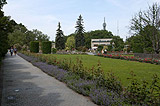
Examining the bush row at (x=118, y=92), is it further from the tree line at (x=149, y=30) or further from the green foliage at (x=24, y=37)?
the green foliage at (x=24, y=37)

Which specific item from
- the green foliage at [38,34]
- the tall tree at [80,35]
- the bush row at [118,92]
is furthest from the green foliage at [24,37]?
the bush row at [118,92]

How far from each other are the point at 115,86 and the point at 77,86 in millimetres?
1482

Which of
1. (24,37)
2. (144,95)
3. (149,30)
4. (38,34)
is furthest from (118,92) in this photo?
(38,34)

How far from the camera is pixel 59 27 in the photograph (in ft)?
226

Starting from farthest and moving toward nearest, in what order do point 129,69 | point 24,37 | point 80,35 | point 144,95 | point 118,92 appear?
point 80,35 < point 24,37 < point 129,69 < point 118,92 < point 144,95

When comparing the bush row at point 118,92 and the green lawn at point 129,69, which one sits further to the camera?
the green lawn at point 129,69

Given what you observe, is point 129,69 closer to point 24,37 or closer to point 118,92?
point 118,92

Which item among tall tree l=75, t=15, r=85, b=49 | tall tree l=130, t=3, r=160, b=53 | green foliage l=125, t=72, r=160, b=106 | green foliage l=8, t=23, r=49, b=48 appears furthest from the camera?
tall tree l=75, t=15, r=85, b=49

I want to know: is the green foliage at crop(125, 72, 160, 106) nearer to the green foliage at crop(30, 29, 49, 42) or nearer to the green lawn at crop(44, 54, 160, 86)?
the green lawn at crop(44, 54, 160, 86)

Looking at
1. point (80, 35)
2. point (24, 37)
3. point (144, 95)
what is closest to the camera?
point (144, 95)

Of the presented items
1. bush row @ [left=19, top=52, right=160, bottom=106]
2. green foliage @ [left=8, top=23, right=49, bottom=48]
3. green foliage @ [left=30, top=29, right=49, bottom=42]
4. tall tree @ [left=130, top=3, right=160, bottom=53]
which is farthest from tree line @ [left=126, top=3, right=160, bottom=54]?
green foliage @ [left=30, top=29, right=49, bottom=42]

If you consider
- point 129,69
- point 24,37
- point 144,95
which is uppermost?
point 24,37

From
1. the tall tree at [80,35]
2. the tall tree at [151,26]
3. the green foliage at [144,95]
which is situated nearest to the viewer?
the green foliage at [144,95]

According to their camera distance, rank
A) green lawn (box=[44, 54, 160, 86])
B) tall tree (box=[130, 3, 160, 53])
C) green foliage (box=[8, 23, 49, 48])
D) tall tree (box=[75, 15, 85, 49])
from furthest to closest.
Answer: tall tree (box=[75, 15, 85, 49]) → green foliage (box=[8, 23, 49, 48]) → tall tree (box=[130, 3, 160, 53]) → green lawn (box=[44, 54, 160, 86])
